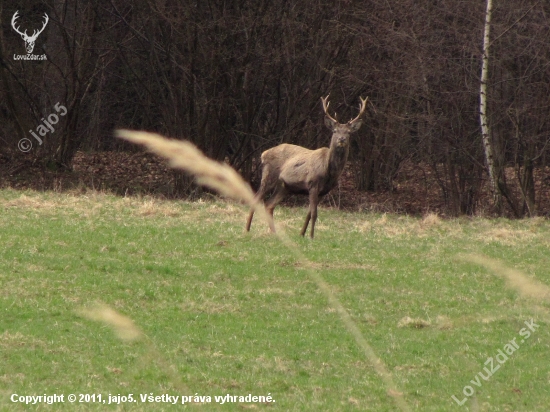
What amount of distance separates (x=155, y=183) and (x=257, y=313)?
17.9 meters

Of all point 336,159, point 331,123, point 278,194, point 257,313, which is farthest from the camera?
point 278,194

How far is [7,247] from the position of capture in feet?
45.8

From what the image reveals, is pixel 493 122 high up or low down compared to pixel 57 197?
up

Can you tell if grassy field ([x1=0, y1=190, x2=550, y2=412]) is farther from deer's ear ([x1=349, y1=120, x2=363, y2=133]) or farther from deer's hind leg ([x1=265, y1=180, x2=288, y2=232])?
deer's ear ([x1=349, y1=120, x2=363, y2=133])

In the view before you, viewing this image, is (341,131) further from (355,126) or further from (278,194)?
(278,194)

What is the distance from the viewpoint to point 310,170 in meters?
16.8

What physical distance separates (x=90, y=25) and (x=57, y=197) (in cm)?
896

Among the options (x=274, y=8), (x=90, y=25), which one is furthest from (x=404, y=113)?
(x=90, y=25)

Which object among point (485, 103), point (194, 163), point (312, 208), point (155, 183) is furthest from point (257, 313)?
point (155, 183)

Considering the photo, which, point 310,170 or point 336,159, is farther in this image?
point 310,170

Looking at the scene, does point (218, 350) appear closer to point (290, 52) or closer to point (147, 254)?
point (147, 254)

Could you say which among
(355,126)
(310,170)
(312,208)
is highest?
(355,126)

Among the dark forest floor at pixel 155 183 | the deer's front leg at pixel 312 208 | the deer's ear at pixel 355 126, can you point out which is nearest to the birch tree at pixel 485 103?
the dark forest floor at pixel 155 183

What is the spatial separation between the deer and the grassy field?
2.47ft
